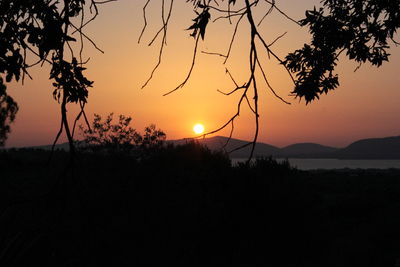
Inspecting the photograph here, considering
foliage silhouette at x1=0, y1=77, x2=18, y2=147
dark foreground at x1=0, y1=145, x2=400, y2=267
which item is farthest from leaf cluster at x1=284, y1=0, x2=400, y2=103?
foliage silhouette at x1=0, y1=77, x2=18, y2=147

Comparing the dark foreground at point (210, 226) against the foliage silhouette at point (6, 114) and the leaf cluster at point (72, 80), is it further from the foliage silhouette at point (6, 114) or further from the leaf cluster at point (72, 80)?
the foliage silhouette at point (6, 114)

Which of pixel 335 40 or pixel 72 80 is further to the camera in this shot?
pixel 335 40

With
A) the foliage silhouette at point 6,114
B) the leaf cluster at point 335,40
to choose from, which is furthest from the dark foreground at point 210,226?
the foliage silhouette at point 6,114

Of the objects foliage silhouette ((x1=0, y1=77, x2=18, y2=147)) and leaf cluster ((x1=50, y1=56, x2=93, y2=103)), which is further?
foliage silhouette ((x1=0, y1=77, x2=18, y2=147))

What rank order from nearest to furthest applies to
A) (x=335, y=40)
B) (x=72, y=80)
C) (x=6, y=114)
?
(x=72, y=80), (x=335, y=40), (x=6, y=114)

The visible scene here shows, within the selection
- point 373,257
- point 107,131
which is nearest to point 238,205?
point 373,257

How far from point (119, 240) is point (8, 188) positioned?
19.2 metres

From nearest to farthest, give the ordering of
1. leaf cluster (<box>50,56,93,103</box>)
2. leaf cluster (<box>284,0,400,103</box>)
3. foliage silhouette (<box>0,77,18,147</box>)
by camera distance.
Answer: leaf cluster (<box>50,56,93,103</box>) → leaf cluster (<box>284,0,400,103</box>) → foliage silhouette (<box>0,77,18,147</box>)

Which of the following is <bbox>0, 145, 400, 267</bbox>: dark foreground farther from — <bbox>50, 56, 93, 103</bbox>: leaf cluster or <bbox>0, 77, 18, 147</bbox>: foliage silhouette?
<bbox>0, 77, 18, 147</bbox>: foliage silhouette

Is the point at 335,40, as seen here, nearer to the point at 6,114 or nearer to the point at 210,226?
the point at 210,226

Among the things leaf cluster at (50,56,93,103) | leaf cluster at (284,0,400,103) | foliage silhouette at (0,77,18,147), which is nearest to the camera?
leaf cluster at (50,56,93,103)

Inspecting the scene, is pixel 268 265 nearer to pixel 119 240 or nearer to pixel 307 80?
pixel 119 240

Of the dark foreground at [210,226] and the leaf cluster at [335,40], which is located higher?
the leaf cluster at [335,40]

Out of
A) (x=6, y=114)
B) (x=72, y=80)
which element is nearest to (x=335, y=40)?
(x=72, y=80)
